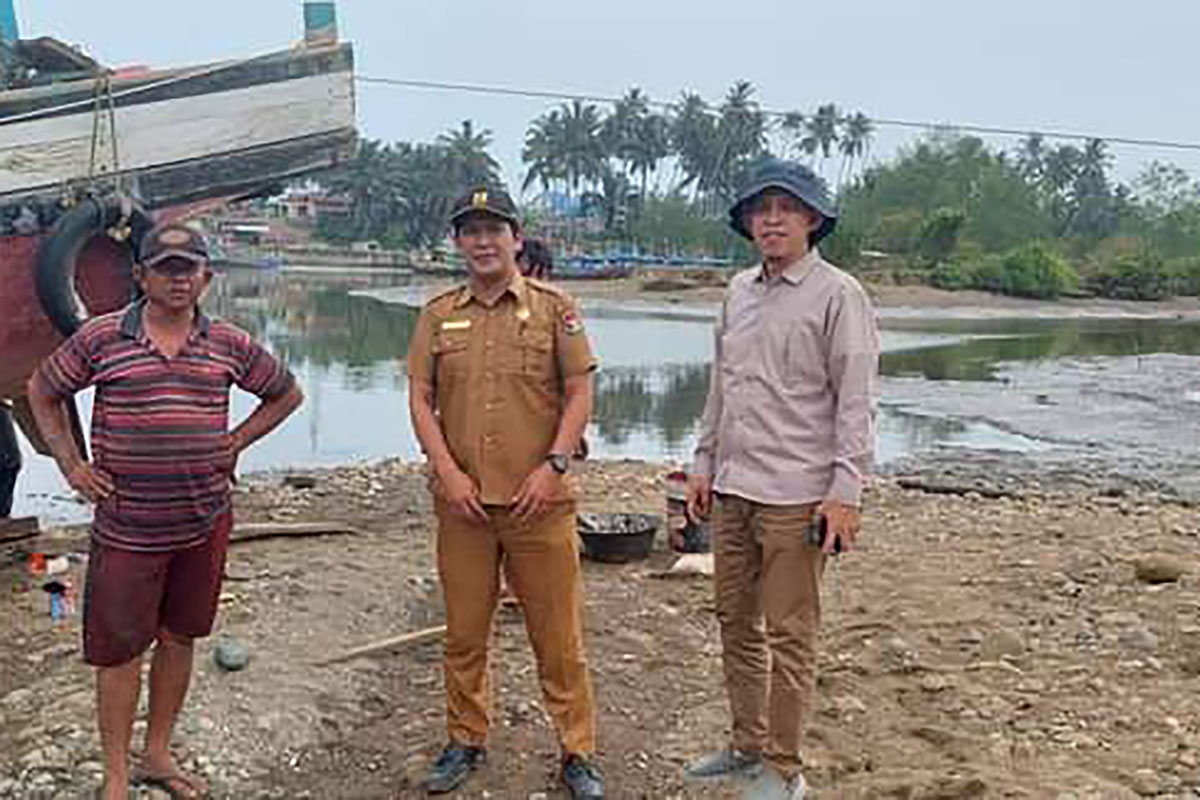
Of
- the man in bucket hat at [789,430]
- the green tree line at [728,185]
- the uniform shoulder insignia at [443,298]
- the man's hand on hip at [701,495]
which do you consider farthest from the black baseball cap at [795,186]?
the green tree line at [728,185]

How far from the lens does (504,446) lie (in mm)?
3770

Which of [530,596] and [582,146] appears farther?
[582,146]

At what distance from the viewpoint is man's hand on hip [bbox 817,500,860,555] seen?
Result: 11.5ft

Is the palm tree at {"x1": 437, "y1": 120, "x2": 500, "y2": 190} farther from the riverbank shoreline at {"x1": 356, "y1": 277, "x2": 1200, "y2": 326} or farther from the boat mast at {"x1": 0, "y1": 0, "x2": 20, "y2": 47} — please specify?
the boat mast at {"x1": 0, "y1": 0, "x2": 20, "y2": 47}

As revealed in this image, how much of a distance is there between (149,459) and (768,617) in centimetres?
171

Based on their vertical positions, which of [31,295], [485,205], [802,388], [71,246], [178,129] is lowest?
[802,388]

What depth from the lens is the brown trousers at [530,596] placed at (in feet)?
12.6

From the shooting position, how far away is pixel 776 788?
12.4 ft

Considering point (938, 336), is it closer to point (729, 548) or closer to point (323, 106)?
point (323, 106)

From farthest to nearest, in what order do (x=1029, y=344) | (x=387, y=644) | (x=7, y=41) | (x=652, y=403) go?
(x=1029, y=344) → (x=652, y=403) → (x=7, y=41) → (x=387, y=644)

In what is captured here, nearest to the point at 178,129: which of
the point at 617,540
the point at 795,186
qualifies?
the point at 617,540

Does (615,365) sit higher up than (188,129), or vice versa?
A: (188,129)

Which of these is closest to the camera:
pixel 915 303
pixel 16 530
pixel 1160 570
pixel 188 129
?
pixel 1160 570

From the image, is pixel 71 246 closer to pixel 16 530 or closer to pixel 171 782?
pixel 16 530
